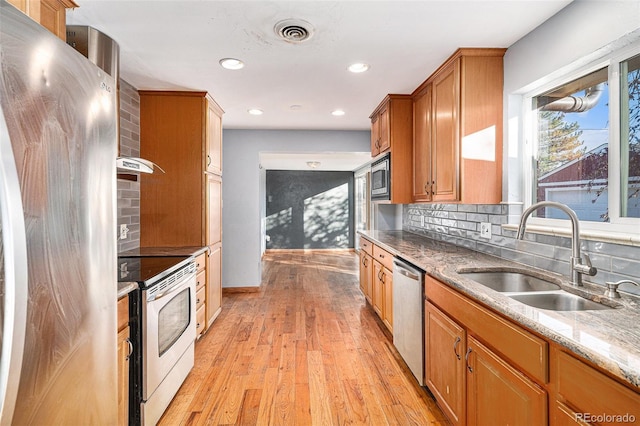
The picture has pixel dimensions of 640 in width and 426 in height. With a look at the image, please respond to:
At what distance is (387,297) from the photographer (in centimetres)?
295

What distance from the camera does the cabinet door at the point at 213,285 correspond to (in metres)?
3.22

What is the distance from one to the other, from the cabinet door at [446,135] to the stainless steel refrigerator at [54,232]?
2.11m

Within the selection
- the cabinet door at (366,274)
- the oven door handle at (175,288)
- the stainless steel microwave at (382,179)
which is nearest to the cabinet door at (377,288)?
the cabinet door at (366,274)

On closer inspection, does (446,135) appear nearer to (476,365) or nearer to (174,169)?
(476,365)

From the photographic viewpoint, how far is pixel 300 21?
6.24ft

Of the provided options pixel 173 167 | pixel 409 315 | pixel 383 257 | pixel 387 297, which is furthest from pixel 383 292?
pixel 173 167

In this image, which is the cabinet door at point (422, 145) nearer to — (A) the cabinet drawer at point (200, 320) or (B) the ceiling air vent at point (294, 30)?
(B) the ceiling air vent at point (294, 30)

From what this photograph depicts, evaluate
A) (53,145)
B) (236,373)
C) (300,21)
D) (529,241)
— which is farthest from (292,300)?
(53,145)

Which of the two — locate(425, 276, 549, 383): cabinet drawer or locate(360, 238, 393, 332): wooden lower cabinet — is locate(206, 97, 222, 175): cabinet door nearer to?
locate(360, 238, 393, 332): wooden lower cabinet

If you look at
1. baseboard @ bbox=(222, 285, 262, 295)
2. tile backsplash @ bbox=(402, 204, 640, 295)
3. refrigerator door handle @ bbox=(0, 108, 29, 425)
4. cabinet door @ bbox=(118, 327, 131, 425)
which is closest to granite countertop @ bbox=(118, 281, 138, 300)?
cabinet door @ bbox=(118, 327, 131, 425)

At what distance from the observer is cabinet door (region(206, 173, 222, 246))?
3.22 meters

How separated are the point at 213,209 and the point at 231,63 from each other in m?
1.49

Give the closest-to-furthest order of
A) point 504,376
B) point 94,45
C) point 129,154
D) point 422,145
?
1. point 504,376
2. point 94,45
3. point 129,154
4. point 422,145

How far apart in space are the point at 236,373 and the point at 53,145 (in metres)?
2.05
